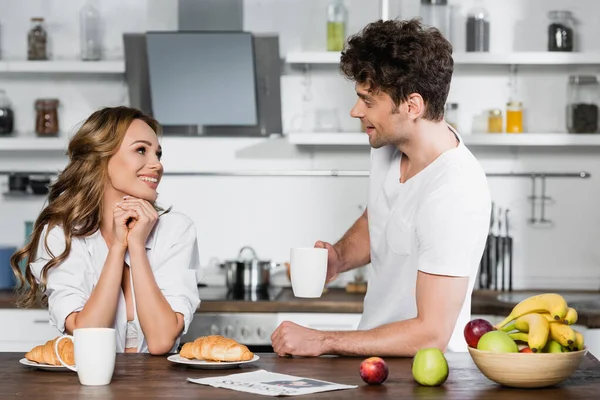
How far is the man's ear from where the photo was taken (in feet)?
7.61

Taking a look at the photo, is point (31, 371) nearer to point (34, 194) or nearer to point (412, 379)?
point (412, 379)

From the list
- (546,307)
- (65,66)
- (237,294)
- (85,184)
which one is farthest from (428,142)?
(65,66)

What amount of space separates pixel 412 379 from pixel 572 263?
2.74m

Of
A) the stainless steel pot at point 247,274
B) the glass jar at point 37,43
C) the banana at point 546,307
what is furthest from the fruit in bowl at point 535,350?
the glass jar at point 37,43

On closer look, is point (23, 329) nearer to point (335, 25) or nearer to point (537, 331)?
point (335, 25)

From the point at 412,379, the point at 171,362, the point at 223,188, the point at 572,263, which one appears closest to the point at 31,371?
the point at 171,362

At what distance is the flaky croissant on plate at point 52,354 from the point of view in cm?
190

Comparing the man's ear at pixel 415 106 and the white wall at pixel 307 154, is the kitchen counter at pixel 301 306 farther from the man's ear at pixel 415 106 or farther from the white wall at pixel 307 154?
the man's ear at pixel 415 106

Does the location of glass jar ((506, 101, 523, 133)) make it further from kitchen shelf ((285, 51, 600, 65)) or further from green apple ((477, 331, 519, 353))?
green apple ((477, 331, 519, 353))

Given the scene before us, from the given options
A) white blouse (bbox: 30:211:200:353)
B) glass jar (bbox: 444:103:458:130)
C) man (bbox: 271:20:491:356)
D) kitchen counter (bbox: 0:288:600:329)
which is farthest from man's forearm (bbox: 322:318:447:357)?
glass jar (bbox: 444:103:458:130)

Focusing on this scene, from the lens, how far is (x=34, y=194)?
4445 millimetres

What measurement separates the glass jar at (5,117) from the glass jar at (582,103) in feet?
8.63

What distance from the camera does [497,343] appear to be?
1734 mm

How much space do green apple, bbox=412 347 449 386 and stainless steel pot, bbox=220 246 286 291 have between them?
2.31 m
